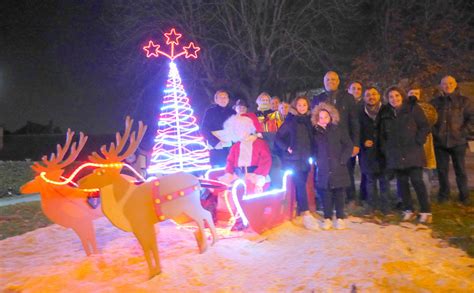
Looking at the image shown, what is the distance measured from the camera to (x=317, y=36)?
58.6 feet

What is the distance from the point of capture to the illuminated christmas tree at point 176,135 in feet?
24.7

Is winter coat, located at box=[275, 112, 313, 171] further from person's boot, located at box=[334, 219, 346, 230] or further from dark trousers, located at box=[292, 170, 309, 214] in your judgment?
person's boot, located at box=[334, 219, 346, 230]

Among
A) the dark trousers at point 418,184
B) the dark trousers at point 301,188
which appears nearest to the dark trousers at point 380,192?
the dark trousers at point 418,184

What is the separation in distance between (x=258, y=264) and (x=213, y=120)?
3.11m

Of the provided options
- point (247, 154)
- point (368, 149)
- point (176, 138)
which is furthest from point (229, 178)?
point (368, 149)

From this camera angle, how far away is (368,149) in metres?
7.45

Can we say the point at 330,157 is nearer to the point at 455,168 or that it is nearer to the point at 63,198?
the point at 455,168

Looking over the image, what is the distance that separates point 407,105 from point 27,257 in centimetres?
547

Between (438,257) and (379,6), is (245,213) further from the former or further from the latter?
(379,6)

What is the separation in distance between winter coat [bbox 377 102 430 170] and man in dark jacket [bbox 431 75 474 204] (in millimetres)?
1115

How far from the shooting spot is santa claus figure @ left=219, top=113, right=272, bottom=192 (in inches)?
253

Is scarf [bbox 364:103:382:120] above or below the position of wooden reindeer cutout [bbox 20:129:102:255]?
above

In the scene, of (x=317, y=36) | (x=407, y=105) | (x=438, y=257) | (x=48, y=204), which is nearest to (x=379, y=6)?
(x=317, y=36)

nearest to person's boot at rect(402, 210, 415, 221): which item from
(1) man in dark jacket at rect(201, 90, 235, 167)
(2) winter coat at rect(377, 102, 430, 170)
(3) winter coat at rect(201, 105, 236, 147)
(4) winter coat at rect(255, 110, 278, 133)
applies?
(2) winter coat at rect(377, 102, 430, 170)
